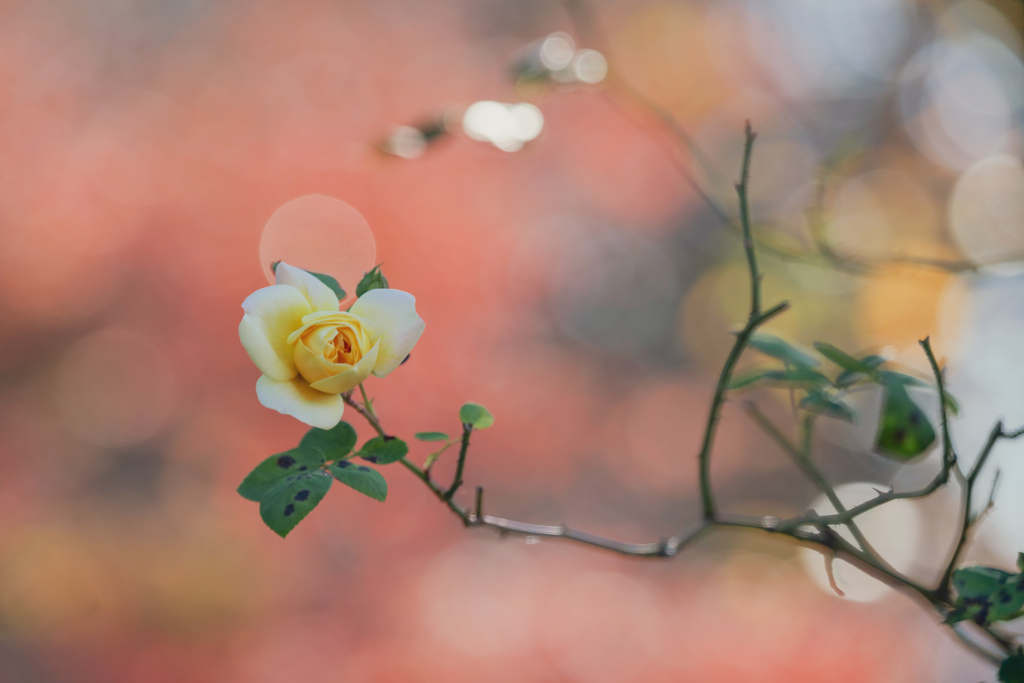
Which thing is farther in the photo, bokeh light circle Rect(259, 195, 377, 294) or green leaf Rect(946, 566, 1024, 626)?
bokeh light circle Rect(259, 195, 377, 294)

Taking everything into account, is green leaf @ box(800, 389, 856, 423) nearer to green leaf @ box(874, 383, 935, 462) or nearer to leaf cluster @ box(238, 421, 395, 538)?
green leaf @ box(874, 383, 935, 462)

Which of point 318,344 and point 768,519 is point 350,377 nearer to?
point 318,344

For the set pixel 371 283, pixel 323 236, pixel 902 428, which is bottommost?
pixel 323 236

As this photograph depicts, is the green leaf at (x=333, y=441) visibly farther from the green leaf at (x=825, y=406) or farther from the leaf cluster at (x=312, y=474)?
the green leaf at (x=825, y=406)

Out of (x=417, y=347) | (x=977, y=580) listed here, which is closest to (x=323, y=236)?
(x=417, y=347)

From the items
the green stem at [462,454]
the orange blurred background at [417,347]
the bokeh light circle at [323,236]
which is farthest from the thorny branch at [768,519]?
the bokeh light circle at [323,236]

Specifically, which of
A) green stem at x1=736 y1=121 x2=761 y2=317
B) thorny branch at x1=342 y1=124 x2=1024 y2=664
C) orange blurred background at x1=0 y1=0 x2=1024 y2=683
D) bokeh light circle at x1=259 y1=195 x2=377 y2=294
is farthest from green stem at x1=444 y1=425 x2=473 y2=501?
bokeh light circle at x1=259 y1=195 x2=377 y2=294
